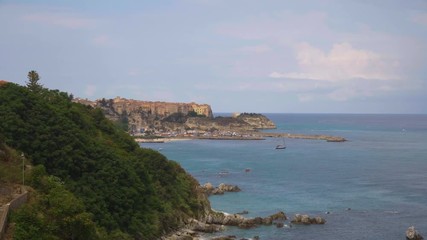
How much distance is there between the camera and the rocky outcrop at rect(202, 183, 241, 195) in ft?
194

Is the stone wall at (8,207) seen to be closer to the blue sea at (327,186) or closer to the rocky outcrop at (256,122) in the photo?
the blue sea at (327,186)

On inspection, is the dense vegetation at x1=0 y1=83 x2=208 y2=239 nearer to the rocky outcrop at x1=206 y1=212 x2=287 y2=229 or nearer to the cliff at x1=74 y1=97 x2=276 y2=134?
the rocky outcrop at x1=206 y1=212 x2=287 y2=229

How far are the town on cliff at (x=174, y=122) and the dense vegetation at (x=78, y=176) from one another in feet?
354

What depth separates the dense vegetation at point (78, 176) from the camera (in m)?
25.7

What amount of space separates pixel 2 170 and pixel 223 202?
1178 inches

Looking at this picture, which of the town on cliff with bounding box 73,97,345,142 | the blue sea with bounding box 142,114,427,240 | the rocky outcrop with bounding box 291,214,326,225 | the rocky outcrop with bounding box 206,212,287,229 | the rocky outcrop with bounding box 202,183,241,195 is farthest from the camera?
the town on cliff with bounding box 73,97,345,142

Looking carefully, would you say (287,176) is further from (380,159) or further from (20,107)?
(20,107)

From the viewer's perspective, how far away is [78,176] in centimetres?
3180

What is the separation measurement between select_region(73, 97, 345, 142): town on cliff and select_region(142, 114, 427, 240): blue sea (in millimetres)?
42993

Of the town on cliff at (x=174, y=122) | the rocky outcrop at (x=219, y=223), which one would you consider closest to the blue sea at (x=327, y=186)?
the rocky outcrop at (x=219, y=223)

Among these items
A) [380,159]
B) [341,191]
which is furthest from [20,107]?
[380,159]

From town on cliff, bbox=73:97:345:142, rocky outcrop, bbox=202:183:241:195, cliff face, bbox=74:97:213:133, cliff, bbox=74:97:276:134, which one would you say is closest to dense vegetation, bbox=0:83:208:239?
rocky outcrop, bbox=202:183:241:195

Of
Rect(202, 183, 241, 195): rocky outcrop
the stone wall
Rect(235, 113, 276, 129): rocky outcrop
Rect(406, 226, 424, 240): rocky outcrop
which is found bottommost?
Rect(406, 226, 424, 240): rocky outcrop

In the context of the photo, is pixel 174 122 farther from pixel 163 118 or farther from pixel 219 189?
pixel 219 189
